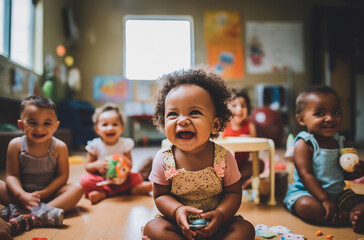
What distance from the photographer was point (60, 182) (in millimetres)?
1415

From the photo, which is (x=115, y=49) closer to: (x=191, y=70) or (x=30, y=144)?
(x=30, y=144)

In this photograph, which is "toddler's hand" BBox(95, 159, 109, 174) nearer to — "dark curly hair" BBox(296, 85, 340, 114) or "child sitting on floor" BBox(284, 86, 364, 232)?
"child sitting on floor" BBox(284, 86, 364, 232)

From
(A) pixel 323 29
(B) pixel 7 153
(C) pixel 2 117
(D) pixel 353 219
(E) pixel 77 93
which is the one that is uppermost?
(A) pixel 323 29

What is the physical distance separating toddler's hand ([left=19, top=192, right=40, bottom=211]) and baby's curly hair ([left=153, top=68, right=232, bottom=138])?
731 millimetres

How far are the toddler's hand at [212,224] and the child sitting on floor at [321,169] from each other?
0.61 m

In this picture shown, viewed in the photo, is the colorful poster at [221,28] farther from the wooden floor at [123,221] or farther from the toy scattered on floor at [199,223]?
the toy scattered on floor at [199,223]

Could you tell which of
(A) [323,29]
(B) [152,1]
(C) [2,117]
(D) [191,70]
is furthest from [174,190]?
(A) [323,29]

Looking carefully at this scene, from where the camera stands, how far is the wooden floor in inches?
44.3

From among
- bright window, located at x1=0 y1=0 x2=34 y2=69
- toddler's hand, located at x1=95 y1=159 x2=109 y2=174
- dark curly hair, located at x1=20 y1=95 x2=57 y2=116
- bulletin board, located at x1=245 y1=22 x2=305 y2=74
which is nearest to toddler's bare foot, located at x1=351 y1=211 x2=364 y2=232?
toddler's hand, located at x1=95 y1=159 x2=109 y2=174

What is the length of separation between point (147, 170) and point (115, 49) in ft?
13.5

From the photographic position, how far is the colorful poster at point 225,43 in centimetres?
571

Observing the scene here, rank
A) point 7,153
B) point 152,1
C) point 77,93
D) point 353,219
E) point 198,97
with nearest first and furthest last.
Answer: point 198,97 < point 353,219 < point 7,153 < point 77,93 < point 152,1

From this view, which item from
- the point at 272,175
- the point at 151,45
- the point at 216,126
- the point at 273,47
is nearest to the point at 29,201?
the point at 216,126

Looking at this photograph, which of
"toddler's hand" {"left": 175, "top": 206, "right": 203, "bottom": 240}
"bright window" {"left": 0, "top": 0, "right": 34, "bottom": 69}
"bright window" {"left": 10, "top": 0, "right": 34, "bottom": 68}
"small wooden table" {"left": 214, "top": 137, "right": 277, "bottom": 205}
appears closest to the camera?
"toddler's hand" {"left": 175, "top": 206, "right": 203, "bottom": 240}
